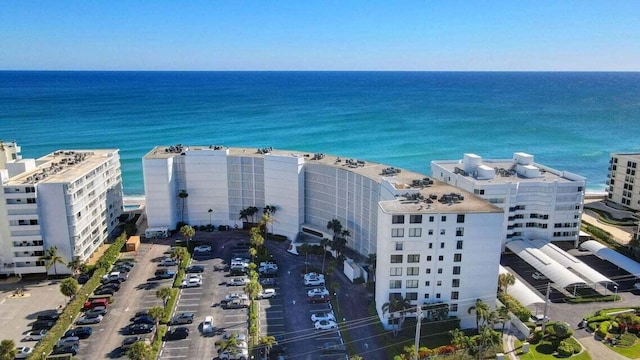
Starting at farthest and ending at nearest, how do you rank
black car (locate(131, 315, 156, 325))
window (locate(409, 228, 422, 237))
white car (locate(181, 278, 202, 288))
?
white car (locate(181, 278, 202, 288)) < black car (locate(131, 315, 156, 325)) < window (locate(409, 228, 422, 237))

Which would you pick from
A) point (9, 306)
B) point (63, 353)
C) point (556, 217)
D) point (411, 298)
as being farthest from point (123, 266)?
point (556, 217)

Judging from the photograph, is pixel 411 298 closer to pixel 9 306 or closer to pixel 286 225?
pixel 286 225

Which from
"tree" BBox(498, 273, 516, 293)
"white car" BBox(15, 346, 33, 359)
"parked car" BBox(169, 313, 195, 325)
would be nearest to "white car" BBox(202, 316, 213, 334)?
"parked car" BBox(169, 313, 195, 325)

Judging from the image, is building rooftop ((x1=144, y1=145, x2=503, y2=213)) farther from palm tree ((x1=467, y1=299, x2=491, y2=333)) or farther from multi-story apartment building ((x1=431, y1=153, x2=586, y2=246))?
multi-story apartment building ((x1=431, y1=153, x2=586, y2=246))

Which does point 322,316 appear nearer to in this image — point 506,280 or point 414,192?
point 414,192

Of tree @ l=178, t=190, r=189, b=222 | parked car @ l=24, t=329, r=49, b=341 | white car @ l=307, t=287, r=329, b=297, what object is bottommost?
parked car @ l=24, t=329, r=49, b=341

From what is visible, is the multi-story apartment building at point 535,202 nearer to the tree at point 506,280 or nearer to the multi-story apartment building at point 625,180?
the tree at point 506,280

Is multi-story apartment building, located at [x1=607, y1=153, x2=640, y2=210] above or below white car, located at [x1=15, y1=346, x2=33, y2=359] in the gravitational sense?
above
